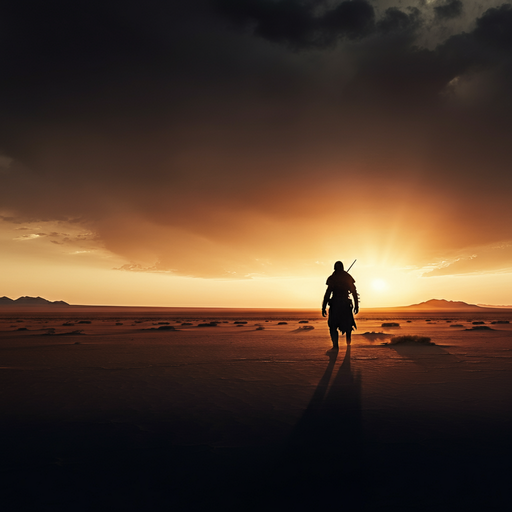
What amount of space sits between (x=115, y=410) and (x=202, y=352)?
664 centimetres

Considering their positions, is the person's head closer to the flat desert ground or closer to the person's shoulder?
the person's shoulder

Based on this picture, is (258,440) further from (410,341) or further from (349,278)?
(410,341)

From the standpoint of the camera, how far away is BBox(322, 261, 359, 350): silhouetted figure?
35.3ft

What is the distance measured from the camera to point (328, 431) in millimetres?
4016

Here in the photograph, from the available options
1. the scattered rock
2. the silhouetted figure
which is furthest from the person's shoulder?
the scattered rock

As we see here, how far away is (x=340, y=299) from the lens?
10.8 metres

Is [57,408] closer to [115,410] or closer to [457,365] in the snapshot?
[115,410]

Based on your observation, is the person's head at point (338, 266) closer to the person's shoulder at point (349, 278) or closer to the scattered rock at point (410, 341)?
the person's shoulder at point (349, 278)

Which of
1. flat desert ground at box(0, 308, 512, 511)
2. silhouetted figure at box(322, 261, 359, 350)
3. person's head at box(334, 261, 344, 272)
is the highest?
person's head at box(334, 261, 344, 272)

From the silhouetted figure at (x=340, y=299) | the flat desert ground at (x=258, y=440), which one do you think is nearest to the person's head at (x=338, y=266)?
the silhouetted figure at (x=340, y=299)

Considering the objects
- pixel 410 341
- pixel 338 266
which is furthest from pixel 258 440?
pixel 410 341

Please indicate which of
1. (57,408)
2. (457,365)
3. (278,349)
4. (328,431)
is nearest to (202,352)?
(278,349)

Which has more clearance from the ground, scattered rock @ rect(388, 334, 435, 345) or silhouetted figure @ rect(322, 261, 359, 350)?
silhouetted figure @ rect(322, 261, 359, 350)

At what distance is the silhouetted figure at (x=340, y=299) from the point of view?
1077 centimetres
